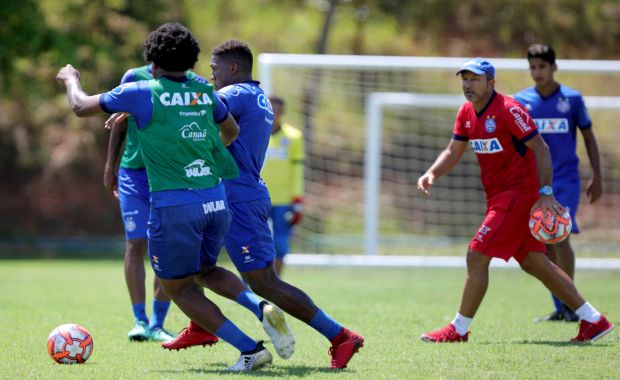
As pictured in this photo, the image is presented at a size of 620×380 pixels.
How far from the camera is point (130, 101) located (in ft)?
20.1

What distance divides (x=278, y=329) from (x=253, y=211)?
0.96m

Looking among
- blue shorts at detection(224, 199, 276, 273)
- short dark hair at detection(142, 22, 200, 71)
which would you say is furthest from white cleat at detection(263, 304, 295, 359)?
short dark hair at detection(142, 22, 200, 71)

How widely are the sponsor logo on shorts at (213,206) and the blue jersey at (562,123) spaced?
4.53 meters

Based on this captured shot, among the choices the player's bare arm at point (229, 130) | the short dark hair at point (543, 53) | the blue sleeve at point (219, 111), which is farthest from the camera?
the short dark hair at point (543, 53)

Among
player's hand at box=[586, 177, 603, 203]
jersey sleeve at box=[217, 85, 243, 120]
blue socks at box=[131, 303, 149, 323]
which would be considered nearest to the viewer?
jersey sleeve at box=[217, 85, 243, 120]

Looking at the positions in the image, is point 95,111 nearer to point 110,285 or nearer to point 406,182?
point 110,285

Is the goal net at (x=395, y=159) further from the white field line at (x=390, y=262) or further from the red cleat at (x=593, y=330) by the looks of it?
the red cleat at (x=593, y=330)

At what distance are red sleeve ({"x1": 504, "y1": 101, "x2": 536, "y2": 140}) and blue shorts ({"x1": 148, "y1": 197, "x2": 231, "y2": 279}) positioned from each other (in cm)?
265

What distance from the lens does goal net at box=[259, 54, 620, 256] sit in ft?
63.8

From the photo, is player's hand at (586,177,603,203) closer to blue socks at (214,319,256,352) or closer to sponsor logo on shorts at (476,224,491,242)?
sponsor logo on shorts at (476,224,491,242)

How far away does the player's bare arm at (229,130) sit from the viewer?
21.2 ft

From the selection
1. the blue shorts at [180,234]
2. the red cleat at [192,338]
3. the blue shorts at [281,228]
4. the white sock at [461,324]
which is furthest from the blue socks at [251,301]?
the blue shorts at [281,228]

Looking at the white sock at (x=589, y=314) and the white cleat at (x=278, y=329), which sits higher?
the white cleat at (x=278, y=329)

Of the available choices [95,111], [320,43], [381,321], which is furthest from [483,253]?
[320,43]
